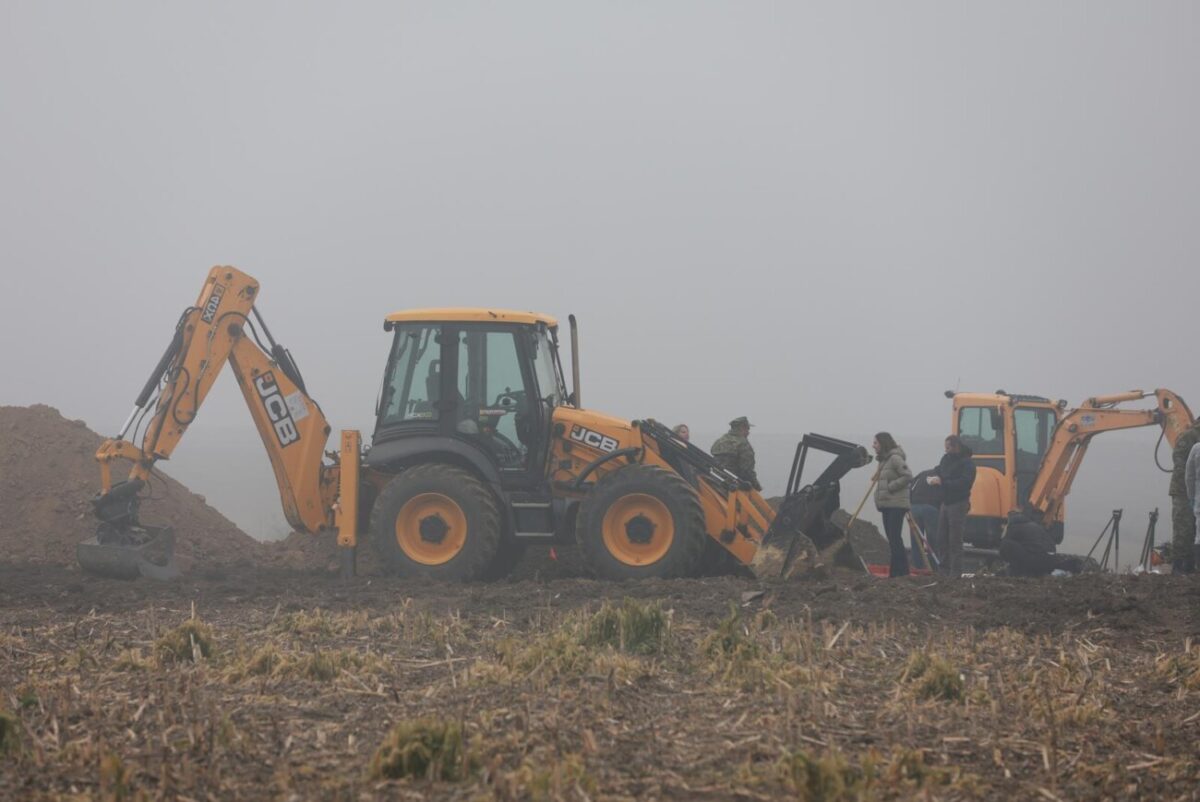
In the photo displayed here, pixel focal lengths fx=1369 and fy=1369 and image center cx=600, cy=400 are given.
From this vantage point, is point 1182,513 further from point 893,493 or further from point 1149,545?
point 893,493

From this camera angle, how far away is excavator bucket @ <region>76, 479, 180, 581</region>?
13.3 metres

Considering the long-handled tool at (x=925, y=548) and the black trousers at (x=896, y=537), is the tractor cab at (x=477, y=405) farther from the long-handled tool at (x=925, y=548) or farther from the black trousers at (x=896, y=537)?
the long-handled tool at (x=925, y=548)

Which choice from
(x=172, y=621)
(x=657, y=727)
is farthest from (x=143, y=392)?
(x=657, y=727)

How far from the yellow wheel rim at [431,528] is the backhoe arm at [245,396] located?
3.80 feet

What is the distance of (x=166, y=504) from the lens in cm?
1730

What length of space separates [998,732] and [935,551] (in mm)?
10947

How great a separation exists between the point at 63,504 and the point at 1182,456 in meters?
13.0

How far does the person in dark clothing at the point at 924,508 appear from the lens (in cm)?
1777

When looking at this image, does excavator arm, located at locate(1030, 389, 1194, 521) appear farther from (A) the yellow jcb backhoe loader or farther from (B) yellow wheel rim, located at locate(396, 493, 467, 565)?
(B) yellow wheel rim, located at locate(396, 493, 467, 565)

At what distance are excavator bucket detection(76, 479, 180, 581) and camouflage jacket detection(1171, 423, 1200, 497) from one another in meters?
10.7

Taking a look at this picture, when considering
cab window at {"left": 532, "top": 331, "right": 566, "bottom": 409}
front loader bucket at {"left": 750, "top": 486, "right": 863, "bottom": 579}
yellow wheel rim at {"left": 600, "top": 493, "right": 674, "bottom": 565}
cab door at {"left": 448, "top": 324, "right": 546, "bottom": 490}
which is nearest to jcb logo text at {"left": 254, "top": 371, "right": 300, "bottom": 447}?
cab door at {"left": 448, "top": 324, "right": 546, "bottom": 490}

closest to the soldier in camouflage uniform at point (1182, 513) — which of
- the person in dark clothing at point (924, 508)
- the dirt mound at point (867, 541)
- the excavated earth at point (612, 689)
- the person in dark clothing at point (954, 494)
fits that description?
the person in dark clothing at point (954, 494)

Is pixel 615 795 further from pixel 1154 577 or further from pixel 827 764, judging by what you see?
pixel 1154 577

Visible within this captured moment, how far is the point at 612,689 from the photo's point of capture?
23.8ft
